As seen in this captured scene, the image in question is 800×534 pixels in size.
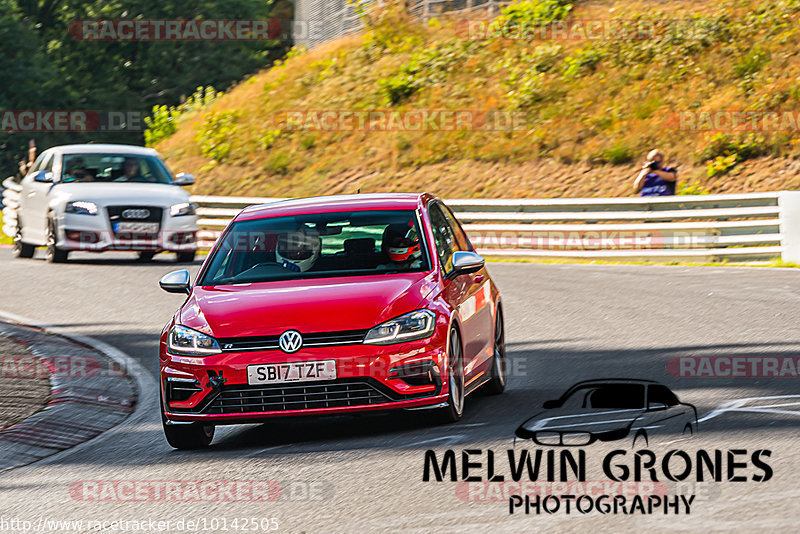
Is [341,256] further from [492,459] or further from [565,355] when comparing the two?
[565,355]

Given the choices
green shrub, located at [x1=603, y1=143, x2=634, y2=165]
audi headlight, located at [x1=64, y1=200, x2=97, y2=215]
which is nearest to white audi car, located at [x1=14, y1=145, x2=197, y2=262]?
audi headlight, located at [x1=64, y1=200, x2=97, y2=215]

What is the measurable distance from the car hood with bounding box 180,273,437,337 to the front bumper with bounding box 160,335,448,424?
6.2 inches

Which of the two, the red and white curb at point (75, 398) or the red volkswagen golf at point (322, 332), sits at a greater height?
the red volkswagen golf at point (322, 332)

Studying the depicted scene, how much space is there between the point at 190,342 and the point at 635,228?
14.0m

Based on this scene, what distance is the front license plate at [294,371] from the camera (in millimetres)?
7422

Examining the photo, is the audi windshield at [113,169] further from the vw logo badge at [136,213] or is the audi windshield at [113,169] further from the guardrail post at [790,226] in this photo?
the guardrail post at [790,226]

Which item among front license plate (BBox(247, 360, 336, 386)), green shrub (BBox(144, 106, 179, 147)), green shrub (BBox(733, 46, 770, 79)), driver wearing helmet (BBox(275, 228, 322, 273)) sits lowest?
front license plate (BBox(247, 360, 336, 386))

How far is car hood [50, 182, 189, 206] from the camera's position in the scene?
19.5m

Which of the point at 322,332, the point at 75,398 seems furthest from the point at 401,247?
the point at 75,398

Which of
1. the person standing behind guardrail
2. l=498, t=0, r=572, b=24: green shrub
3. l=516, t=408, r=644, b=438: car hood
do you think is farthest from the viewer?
l=498, t=0, r=572, b=24: green shrub

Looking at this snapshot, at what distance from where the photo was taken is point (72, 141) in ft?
187

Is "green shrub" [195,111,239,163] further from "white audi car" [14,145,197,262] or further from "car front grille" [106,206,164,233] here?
"car front grille" [106,206,164,233]

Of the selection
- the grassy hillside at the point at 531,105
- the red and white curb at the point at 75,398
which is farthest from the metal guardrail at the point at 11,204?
the red and white curb at the point at 75,398

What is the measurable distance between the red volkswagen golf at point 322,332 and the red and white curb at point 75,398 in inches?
43.2
